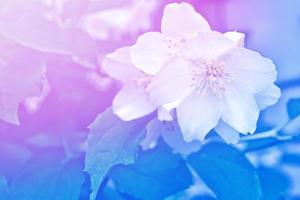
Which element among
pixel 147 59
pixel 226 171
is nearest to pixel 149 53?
pixel 147 59

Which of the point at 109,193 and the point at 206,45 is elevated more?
the point at 206,45

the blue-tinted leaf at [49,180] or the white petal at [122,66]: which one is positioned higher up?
the white petal at [122,66]

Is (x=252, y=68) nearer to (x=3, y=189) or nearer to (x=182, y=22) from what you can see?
(x=182, y=22)

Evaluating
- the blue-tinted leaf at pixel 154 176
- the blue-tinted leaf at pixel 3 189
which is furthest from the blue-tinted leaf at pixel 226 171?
the blue-tinted leaf at pixel 3 189

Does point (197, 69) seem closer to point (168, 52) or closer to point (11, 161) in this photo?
point (168, 52)

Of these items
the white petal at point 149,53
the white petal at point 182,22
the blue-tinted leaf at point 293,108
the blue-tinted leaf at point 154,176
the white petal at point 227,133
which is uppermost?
the white petal at point 182,22

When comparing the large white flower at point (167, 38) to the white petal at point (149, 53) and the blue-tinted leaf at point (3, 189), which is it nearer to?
the white petal at point (149, 53)

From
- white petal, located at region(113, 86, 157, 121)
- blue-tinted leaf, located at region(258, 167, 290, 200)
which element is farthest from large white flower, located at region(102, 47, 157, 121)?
blue-tinted leaf, located at region(258, 167, 290, 200)
